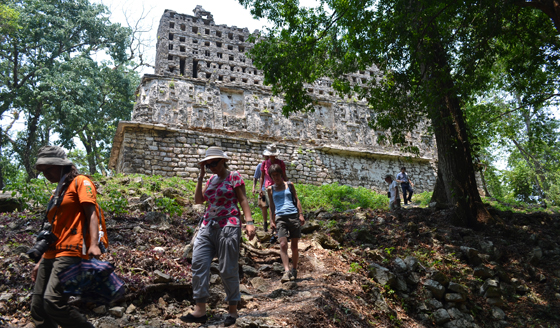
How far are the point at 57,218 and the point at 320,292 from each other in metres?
3.10

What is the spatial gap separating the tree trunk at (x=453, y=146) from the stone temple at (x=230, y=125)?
3719 millimetres

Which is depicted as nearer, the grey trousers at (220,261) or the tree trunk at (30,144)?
the grey trousers at (220,261)

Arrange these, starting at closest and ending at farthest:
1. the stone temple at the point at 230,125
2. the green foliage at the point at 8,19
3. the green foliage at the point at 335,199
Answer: the green foliage at the point at 335,199 → the stone temple at the point at 230,125 → the green foliage at the point at 8,19

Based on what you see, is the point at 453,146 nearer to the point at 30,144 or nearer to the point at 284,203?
the point at 284,203

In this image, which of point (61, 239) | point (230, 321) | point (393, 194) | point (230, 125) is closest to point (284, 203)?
point (230, 321)

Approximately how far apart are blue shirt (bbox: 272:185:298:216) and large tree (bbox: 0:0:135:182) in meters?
16.4

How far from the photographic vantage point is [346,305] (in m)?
4.80

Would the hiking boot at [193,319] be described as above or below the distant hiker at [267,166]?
below

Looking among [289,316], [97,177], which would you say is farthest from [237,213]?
[97,177]

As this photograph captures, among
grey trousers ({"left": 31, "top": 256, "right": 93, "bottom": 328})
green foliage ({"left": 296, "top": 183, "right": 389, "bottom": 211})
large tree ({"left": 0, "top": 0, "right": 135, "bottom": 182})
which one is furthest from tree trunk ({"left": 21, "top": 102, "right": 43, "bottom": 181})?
grey trousers ({"left": 31, "top": 256, "right": 93, "bottom": 328})

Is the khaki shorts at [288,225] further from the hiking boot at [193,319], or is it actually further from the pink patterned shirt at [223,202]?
the hiking boot at [193,319]

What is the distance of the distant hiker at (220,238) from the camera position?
3.85 meters

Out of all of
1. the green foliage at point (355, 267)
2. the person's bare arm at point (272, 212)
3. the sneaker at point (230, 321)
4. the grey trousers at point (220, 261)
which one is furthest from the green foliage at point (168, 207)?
the sneaker at point (230, 321)

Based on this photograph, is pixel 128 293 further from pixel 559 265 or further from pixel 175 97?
pixel 175 97
